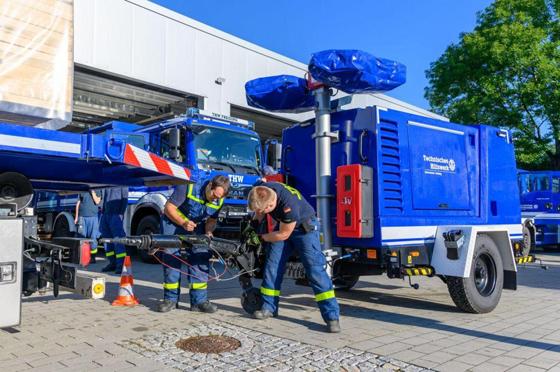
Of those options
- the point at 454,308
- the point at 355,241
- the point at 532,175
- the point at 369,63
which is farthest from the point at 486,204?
the point at 532,175

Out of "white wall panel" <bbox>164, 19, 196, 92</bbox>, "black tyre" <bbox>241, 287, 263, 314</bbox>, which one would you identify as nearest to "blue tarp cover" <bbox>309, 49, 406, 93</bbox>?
"black tyre" <bbox>241, 287, 263, 314</bbox>

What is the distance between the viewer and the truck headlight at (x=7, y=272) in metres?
3.27

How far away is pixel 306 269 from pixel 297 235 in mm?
365

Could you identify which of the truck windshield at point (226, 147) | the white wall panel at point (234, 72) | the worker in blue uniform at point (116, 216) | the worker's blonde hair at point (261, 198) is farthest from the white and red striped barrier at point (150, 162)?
the white wall panel at point (234, 72)

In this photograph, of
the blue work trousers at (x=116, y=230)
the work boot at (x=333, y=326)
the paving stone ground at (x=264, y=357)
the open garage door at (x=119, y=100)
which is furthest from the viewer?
the open garage door at (x=119, y=100)

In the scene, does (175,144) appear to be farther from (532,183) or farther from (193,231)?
(532,183)

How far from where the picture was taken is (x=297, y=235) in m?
5.23

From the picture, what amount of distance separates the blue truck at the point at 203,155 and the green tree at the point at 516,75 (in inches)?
576

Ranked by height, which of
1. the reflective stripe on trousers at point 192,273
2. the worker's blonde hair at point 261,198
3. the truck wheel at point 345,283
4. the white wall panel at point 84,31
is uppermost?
the white wall panel at point 84,31

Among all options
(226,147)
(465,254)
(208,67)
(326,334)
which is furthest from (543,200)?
(326,334)

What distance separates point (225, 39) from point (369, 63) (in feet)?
36.4

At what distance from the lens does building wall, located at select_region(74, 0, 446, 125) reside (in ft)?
40.2

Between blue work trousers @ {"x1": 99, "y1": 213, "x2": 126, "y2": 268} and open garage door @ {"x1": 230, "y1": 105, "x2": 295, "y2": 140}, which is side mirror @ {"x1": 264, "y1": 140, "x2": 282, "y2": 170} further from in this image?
open garage door @ {"x1": 230, "y1": 105, "x2": 295, "y2": 140}

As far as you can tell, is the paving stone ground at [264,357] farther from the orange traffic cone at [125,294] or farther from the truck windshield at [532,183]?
the truck windshield at [532,183]
